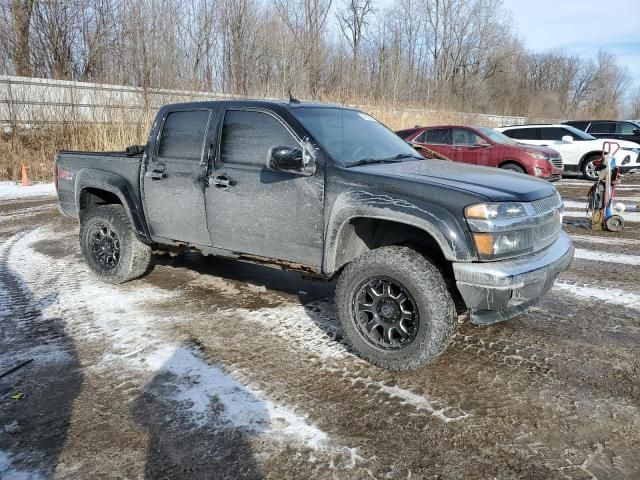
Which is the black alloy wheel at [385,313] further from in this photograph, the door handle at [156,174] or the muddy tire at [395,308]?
the door handle at [156,174]

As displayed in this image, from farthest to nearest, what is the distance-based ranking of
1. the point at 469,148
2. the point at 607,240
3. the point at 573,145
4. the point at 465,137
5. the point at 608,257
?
1. the point at 573,145
2. the point at 465,137
3. the point at 469,148
4. the point at 607,240
5. the point at 608,257

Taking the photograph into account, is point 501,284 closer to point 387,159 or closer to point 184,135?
point 387,159

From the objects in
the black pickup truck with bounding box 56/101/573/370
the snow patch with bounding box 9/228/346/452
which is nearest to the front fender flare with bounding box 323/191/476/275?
the black pickup truck with bounding box 56/101/573/370

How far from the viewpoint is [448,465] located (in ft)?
8.36

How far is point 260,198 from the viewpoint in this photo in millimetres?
4121

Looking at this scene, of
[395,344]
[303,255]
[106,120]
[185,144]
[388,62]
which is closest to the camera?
[395,344]

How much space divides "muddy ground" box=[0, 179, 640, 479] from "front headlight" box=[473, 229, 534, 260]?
2.76 feet

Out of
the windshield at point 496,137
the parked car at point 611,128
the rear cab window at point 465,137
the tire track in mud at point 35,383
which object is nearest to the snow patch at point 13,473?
the tire track in mud at point 35,383

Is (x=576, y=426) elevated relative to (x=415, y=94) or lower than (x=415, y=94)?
lower

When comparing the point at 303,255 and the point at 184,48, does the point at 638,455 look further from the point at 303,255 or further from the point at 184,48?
the point at 184,48

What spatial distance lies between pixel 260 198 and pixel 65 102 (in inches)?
597

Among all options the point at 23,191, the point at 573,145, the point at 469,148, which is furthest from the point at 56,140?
the point at 573,145

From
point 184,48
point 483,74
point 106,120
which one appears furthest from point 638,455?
point 483,74

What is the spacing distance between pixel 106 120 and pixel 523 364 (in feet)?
52.7
